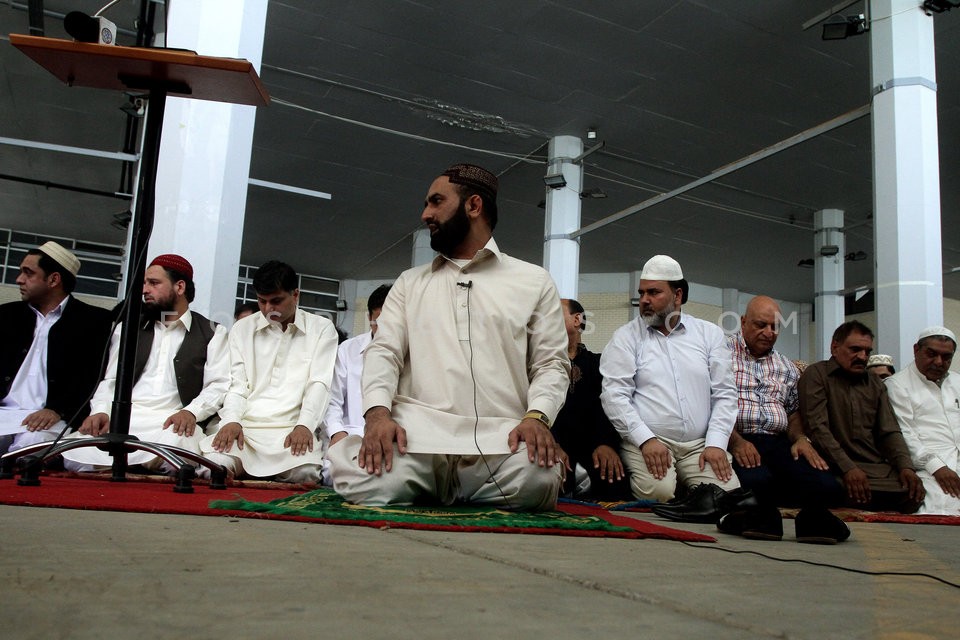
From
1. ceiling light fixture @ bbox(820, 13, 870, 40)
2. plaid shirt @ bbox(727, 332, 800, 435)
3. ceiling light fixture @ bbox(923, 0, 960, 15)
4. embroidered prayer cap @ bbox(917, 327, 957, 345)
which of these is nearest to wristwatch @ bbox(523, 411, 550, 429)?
plaid shirt @ bbox(727, 332, 800, 435)

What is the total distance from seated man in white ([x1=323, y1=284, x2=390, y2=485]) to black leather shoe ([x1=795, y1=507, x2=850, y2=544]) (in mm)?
2395

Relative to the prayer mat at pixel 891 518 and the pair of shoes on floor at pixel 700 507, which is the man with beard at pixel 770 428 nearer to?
the prayer mat at pixel 891 518

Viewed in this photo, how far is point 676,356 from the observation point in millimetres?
3924

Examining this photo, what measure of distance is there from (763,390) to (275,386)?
2.66 metres

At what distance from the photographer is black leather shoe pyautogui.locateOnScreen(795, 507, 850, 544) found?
2010 mm

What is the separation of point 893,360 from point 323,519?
4351 mm

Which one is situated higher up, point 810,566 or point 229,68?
point 229,68

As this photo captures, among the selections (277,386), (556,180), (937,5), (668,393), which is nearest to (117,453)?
(277,386)

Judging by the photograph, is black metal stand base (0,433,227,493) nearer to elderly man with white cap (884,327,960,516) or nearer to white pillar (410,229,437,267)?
elderly man with white cap (884,327,960,516)

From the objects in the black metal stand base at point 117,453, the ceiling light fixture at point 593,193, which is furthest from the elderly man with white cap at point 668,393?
the ceiling light fixture at point 593,193

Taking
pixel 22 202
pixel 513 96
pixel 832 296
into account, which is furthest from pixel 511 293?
pixel 22 202

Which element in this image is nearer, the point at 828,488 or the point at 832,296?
the point at 828,488

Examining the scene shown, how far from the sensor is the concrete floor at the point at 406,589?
75 centimetres

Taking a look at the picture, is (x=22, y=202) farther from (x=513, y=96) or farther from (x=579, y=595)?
(x=579, y=595)
